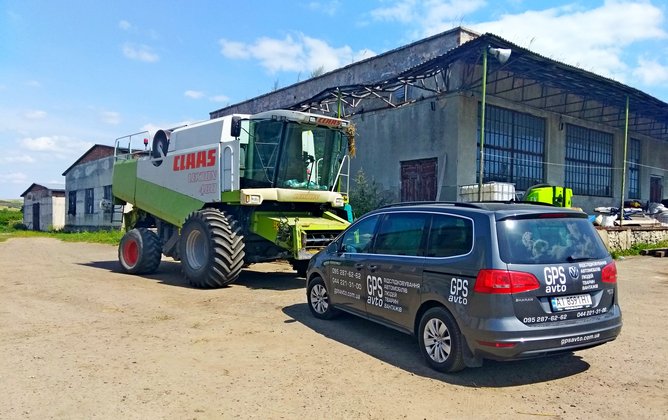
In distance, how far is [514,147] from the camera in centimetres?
1777

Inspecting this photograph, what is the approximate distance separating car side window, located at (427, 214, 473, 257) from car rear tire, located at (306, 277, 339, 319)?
2.17 meters

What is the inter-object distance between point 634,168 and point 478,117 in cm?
1416

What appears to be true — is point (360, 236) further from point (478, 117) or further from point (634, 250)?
point (634, 250)

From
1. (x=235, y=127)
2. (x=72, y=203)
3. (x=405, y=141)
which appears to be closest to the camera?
(x=235, y=127)

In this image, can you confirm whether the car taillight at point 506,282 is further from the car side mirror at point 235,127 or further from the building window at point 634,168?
the building window at point 634,168

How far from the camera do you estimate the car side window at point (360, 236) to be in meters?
5.89

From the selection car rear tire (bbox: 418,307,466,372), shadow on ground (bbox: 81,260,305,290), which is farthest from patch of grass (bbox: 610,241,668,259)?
car rear tire (bbox: 418,307,466,372)

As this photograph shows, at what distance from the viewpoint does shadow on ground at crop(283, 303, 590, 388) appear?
4.47 metres

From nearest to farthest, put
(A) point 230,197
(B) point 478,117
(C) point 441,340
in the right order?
(C) point 441,340 → (A) point 230,197 → (B) point 478,117

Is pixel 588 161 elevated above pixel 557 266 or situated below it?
above

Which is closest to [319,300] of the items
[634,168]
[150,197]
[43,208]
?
[150,197]

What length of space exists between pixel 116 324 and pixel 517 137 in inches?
624

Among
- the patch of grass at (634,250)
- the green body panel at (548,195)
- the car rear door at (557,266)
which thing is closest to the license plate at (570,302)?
the car rear door at (557,266)

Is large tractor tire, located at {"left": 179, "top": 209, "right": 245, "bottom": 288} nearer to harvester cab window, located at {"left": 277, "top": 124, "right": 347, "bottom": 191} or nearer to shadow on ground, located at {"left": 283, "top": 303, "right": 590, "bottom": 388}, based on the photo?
harvester cab window, located at {"left": 277, "top": 124, "right": 347, "bottom": 191}
